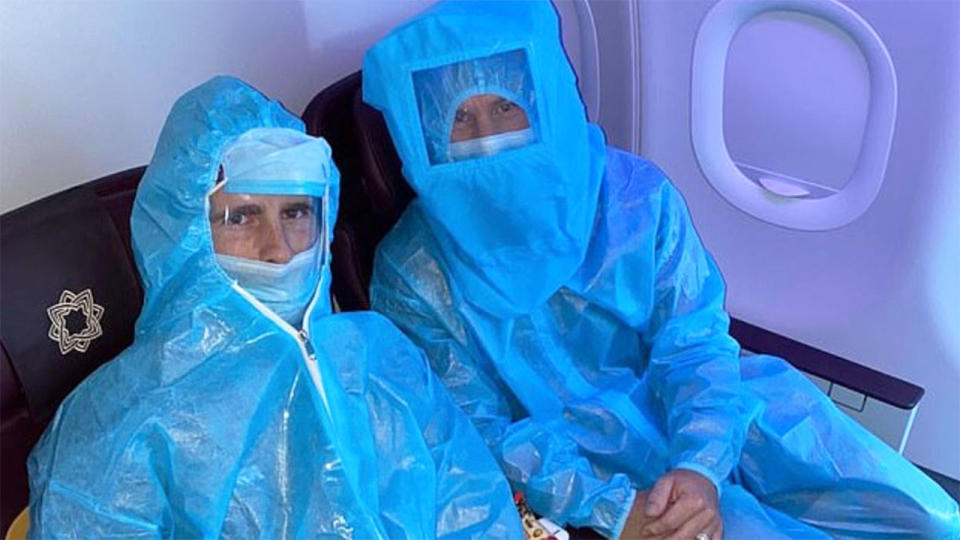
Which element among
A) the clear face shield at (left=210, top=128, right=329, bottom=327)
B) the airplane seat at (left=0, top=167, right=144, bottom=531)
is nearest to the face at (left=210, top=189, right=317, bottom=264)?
the clear face shield at (left=210, top=128, right=329, bottom=327)

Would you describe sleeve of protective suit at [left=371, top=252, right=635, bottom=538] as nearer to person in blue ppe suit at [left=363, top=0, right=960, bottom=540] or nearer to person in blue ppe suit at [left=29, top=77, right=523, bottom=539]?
person in blue ppe suit at [left=363, top=0, right=960, bottom=540]

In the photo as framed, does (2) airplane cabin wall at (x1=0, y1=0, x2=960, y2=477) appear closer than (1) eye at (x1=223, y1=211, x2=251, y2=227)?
No

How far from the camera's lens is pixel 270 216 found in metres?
1.16

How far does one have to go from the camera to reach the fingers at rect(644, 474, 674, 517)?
1.35 m

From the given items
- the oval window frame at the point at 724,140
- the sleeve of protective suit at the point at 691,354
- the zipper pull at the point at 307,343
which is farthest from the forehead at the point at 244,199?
the oval window frame at the point at 724,140

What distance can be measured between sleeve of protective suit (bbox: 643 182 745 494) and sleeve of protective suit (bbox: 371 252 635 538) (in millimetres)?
134

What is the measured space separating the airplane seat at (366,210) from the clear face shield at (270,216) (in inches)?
11.8

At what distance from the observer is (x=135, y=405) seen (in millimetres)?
1061

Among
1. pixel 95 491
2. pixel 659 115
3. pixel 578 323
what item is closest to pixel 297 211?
pixel 95 491

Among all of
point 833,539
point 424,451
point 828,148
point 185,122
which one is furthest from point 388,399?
point 828,148

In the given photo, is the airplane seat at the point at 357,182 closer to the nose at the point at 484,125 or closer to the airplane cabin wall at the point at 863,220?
the nose at the point at 484,125

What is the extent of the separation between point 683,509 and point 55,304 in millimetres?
879

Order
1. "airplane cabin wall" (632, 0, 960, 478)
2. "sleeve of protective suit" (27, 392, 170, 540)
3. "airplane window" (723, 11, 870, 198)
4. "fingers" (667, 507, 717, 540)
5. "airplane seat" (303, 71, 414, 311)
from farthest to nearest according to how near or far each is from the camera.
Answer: "airplane window" (723, 11, 870, 198) → "airplane cabin wall" (632, 0, 960, 478) → "airplane seat" (303, 71, 414, 311) → "fingers" (667, 507, 717, 540) → "sleeve of protective suit" (27, 392, 170, 540)

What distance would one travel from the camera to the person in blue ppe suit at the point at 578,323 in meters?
1.38
